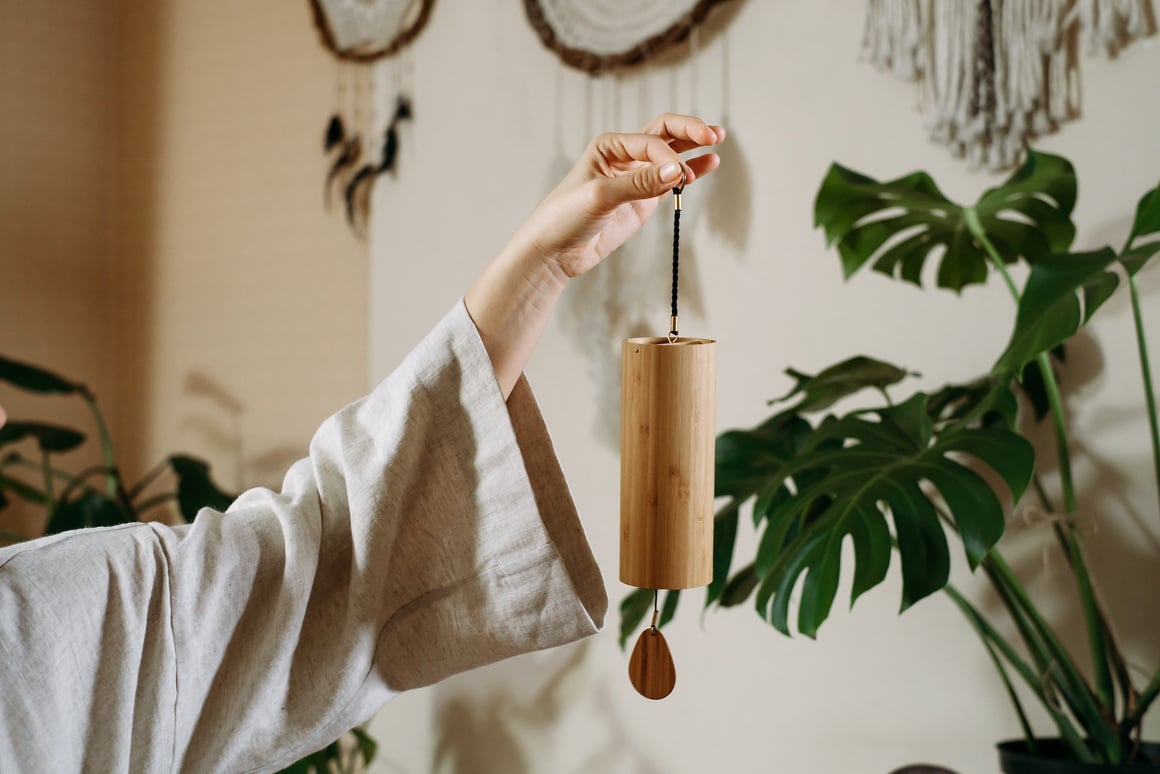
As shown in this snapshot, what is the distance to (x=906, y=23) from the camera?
1361 mm

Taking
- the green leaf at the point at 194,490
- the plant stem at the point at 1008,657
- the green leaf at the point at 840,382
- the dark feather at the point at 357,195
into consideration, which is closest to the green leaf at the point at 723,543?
the green leaf at the point at 840,382

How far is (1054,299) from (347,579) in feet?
2.09

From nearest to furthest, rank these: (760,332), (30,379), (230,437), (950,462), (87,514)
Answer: (950,462), (760,332), (87,514), (30,379), (230,437)

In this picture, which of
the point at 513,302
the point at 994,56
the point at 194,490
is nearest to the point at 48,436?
the point at 194,490

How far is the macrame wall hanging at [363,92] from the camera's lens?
6.21 ft

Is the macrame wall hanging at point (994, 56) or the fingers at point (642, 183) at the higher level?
the macrame wall hanging at point (994, 56)

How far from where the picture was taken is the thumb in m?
0.63

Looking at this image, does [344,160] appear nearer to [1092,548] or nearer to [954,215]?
[954,215]

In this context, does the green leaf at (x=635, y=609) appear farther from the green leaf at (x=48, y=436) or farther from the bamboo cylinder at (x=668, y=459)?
the green leaf at (x=48, y=436)

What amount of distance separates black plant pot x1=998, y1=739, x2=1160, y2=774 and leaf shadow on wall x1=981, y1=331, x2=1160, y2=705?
0.46ft

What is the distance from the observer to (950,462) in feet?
2.86

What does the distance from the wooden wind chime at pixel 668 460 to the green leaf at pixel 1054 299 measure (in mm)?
340

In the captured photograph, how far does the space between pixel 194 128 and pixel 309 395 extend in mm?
741

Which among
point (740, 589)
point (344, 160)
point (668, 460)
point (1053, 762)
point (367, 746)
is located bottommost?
point (367, 746)
